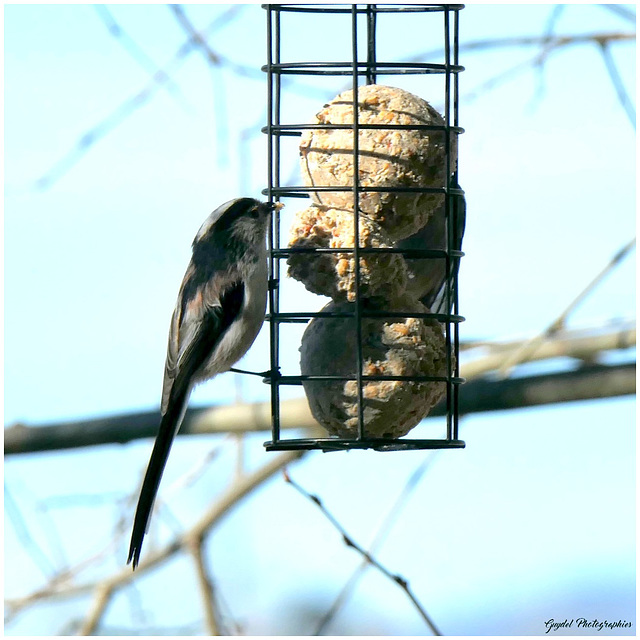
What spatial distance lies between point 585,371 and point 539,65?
4.85 feet

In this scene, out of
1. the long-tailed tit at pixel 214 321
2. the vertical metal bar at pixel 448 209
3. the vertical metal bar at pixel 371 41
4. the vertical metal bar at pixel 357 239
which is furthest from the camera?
the long-tailed tit at pixel 214 321

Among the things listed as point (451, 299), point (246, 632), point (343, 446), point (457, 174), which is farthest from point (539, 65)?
point (246, 632)

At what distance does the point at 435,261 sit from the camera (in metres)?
4.09

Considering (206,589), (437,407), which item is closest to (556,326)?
(437,407)

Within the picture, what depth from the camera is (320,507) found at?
345 cm

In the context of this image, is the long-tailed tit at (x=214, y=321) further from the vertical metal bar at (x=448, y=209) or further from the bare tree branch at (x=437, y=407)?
the bare tree branch at (x=437, y=407)

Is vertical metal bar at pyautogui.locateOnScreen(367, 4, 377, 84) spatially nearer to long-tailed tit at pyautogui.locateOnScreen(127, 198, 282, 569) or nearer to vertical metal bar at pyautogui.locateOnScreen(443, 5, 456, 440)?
vertical metal bar at pyautogui.locateOnScreen(443, 5, 456, 440)

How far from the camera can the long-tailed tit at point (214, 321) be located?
161 inches

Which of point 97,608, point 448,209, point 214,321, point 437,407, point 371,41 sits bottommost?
point 97,608

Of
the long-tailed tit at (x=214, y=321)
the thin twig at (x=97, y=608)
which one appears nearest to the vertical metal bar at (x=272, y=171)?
the long-tailed tit at (x=214, y=321)

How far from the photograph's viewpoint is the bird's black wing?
4121mm

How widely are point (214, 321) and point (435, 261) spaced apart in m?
0.88

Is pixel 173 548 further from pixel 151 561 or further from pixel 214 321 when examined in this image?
pixel 214 321

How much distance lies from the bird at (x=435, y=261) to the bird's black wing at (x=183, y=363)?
0.69 m
